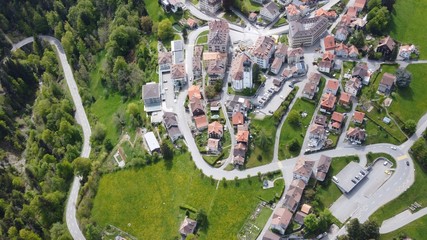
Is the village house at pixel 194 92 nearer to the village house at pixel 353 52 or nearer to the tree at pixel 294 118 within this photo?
the tree at pixel 294 118

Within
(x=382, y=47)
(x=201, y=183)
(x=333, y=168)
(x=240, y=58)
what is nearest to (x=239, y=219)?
(x=201, y=183)

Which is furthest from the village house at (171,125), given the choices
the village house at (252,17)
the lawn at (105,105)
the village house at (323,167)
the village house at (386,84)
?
the village house at (386,84)

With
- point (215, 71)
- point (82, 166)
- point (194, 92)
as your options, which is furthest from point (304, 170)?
point (82, 166)

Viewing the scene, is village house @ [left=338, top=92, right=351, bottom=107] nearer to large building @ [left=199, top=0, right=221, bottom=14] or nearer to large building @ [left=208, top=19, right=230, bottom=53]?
large building @ [left=208, top=19, right=230, bottom=53]

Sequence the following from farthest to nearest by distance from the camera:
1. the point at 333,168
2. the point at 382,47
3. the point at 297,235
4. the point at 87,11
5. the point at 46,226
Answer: the point at 87,11 → the point at 382,47 → the point at 46,226 → the point at 333,168 → the point at 297,235

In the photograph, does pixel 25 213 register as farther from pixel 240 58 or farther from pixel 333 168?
pixel 333 168

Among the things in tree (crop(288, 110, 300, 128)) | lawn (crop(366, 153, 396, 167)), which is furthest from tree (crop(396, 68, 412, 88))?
tree (crop(288, 110, 300, 128))
